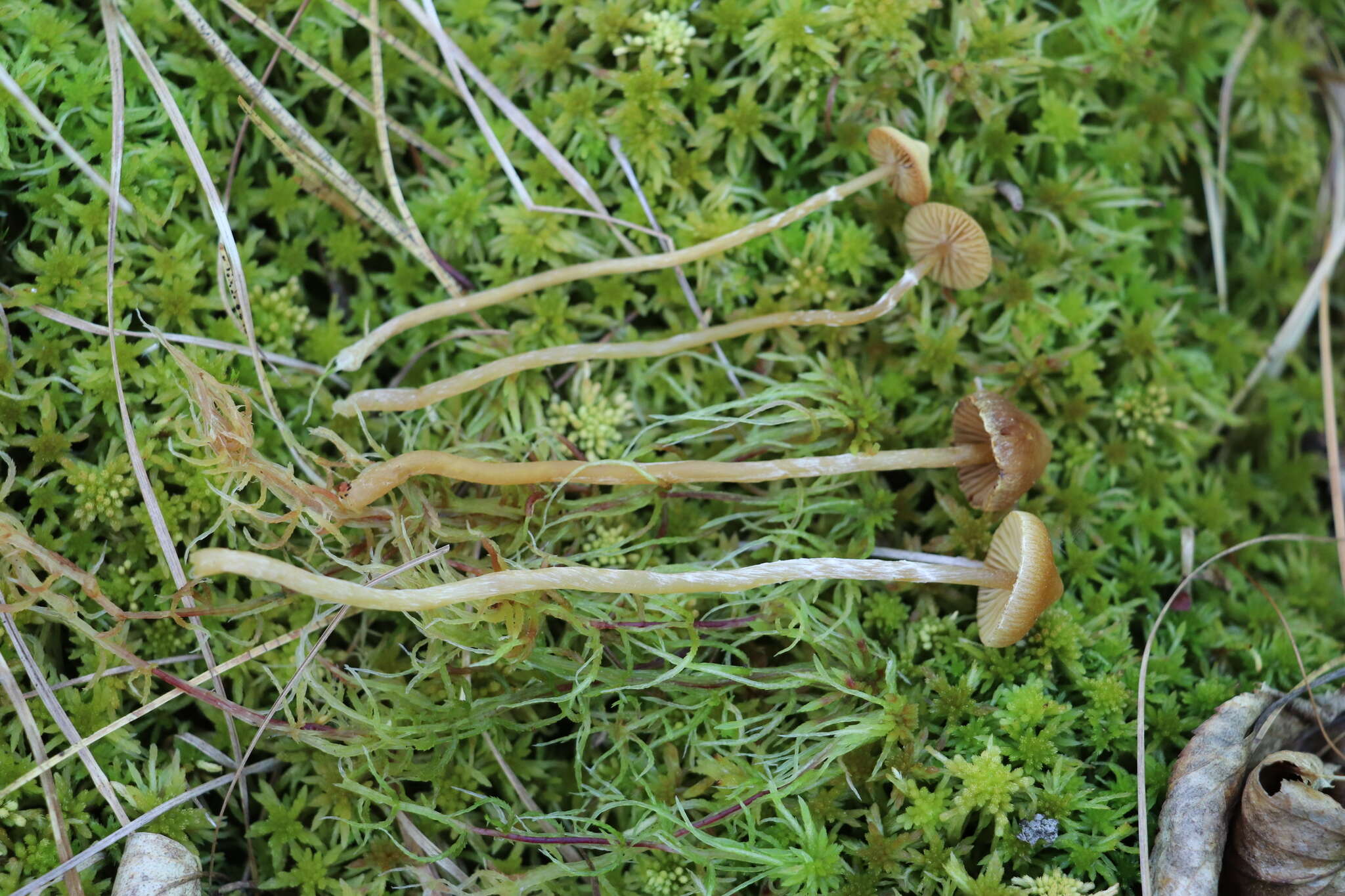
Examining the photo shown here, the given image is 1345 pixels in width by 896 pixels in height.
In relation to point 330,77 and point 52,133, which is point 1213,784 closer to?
point 330,77

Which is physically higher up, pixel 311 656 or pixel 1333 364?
pixel 311 656

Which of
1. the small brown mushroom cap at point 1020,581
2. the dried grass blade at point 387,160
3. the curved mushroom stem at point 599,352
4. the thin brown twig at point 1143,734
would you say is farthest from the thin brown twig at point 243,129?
the thin brown twig at point 1143,734

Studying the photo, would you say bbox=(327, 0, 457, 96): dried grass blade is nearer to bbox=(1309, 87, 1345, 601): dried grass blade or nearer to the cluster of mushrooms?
the cluster of mushrooms

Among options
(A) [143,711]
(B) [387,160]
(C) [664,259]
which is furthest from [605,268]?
(A) [143,711]

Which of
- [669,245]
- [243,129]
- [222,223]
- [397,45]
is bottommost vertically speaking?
[669,245]

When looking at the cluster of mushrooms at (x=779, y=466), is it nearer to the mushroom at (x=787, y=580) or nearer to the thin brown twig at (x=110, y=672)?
the mushroom at (x=787, y=580)
